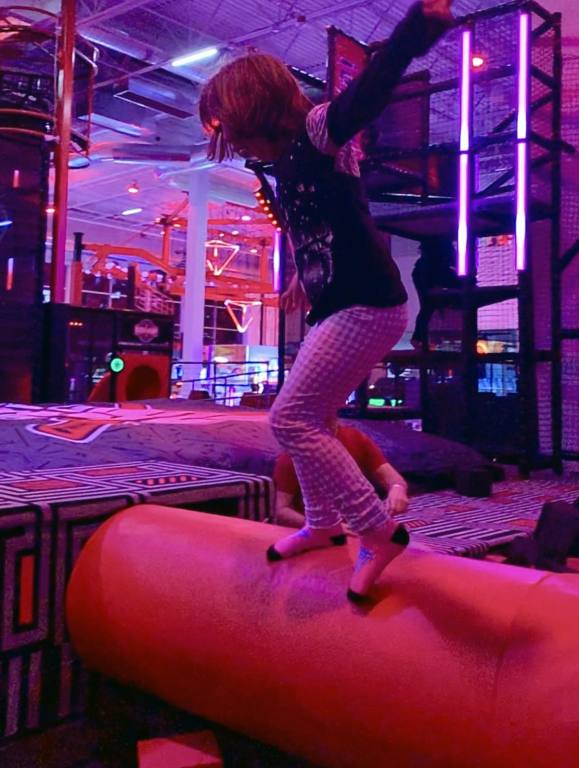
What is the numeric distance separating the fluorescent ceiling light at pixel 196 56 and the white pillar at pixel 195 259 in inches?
155

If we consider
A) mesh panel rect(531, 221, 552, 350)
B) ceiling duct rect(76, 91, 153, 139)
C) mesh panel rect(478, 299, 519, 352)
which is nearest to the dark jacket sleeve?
mesh panel rect(531, 221, 552, 350)

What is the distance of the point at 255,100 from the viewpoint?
1567mm

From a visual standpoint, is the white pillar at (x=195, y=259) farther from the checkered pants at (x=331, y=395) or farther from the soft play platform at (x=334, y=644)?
the checkered pants at (x=331, y=395)

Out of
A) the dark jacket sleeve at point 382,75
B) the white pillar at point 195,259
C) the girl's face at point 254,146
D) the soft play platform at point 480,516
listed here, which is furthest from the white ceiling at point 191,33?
the dark jacket sleeve at point 382,75

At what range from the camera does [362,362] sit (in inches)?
63.7

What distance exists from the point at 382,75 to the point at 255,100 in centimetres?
30

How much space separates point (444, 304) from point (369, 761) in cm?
571

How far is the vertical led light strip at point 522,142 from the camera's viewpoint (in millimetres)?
5473

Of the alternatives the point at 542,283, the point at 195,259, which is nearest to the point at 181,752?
the point at 542,283

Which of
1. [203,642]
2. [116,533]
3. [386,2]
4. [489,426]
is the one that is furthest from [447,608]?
[386,2]

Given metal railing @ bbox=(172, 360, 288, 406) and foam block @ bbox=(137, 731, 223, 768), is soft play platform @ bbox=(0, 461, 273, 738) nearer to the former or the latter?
foam block @ bbox=(137, 731, 223, 768)

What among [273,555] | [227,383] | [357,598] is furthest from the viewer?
[227,383]

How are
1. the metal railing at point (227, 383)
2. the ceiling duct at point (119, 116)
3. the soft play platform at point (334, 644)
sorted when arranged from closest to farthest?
the soft play platform at point (334, 644) < the ceiling duct at point (119, 116) < the metal railing at point (227, 383)

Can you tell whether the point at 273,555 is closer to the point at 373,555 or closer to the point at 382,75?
the point at 373,555
